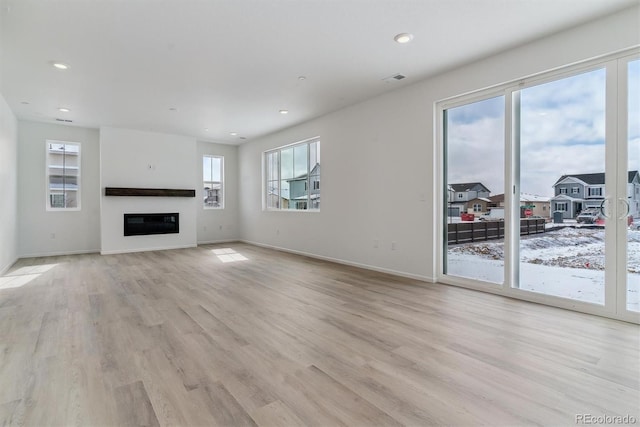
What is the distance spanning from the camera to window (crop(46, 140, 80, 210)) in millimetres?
6797

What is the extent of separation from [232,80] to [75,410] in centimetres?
398

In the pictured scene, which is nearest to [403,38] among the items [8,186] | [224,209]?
[8,186]

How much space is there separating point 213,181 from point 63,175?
332 centimetres

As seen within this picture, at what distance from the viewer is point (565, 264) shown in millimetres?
3314

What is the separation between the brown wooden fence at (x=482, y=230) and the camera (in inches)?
139

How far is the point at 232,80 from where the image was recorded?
435cm

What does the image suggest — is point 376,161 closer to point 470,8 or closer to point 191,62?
point 470,8

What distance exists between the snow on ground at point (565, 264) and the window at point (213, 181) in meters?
7.16

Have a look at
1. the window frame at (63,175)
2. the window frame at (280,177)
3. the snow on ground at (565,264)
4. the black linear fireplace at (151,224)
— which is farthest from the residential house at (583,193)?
the window frame at (63,175)

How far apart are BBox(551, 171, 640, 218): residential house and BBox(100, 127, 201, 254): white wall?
7.56m

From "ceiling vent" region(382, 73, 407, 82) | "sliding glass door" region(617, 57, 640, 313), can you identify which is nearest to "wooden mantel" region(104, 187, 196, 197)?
"ceiling vent" region(382, 73, 407, 82)

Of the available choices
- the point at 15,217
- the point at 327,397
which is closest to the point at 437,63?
the point at 327,397

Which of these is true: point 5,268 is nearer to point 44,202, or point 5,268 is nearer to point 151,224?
point 44,202

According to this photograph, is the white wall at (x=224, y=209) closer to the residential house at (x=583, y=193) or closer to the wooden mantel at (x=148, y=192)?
the wooden mantel at (x=148, y=192)
